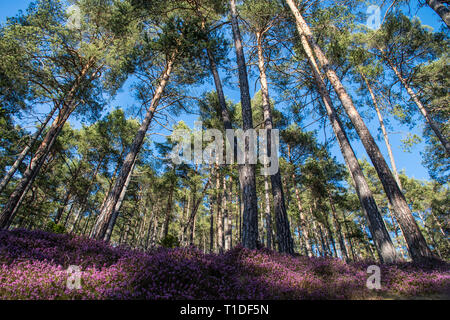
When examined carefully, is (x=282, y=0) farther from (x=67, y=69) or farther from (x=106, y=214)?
(x=106, y=214)

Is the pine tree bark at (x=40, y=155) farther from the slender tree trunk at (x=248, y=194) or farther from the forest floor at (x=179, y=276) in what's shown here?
the slender tree trunk at (x=248, y=194)

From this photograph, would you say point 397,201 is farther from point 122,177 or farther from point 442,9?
point 122,177

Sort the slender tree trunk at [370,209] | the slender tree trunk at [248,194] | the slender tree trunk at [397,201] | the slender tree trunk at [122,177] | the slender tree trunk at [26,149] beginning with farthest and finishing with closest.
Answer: the slender tree trunk at [26,149]
the slender tree trunk at [122,177]
the slender tree trunk at [370,209]
the slender tree trunk at [397,201]
the slender tree trunk at [248,194]

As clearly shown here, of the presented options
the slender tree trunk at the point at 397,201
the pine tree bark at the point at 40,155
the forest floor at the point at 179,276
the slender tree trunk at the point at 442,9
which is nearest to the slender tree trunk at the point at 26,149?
the pine tree bark at the point at 40,155

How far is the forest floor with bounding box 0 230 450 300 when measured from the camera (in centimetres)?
270

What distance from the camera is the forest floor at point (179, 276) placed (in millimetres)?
2695

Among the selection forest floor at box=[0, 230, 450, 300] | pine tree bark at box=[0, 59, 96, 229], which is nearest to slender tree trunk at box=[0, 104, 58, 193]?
pine tree bark at box=[0, 59, 96, 229]

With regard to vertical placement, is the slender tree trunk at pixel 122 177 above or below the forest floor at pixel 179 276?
above

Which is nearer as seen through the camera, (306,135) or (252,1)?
(252,1)

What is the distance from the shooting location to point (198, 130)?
54.3 ft

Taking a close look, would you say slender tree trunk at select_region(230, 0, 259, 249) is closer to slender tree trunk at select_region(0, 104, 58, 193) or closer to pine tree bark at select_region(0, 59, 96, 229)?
pine tree bark at select_region(0, 59, 96, 229)
